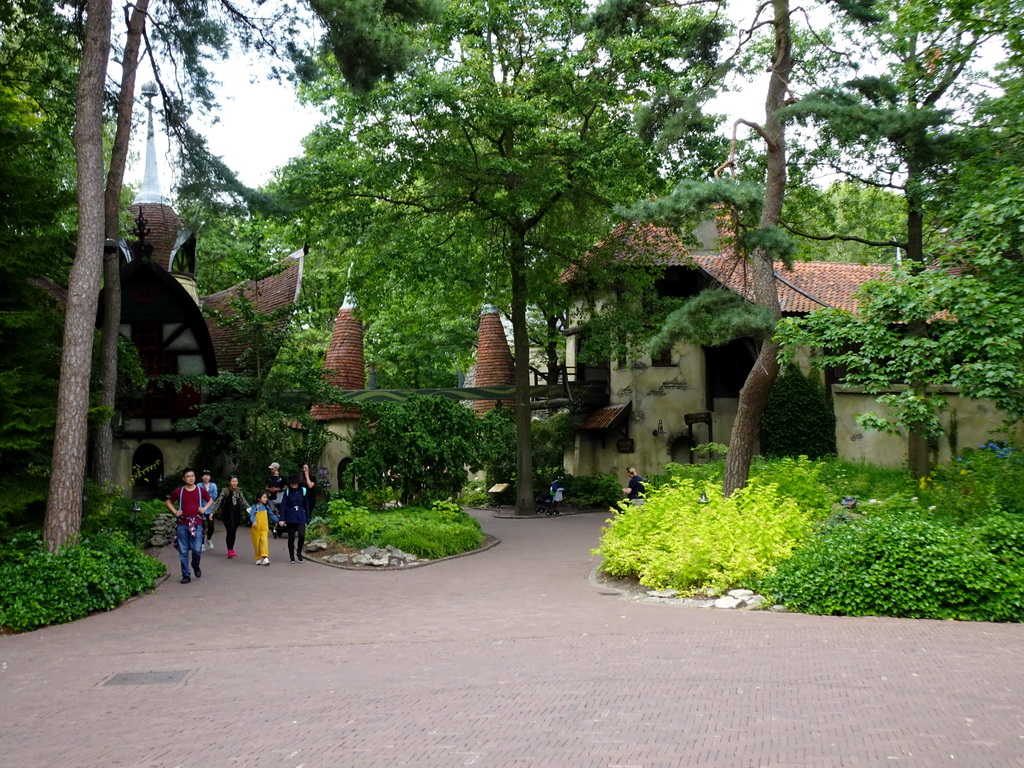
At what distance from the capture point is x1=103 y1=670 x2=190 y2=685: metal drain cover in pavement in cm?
869

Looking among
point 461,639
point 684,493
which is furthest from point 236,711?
point 684,493

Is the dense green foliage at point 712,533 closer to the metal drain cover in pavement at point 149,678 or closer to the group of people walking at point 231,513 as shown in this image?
the group of people walking at point 231,513

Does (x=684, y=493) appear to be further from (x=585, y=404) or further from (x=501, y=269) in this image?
(x=585, y=404)

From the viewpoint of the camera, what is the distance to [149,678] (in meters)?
8.86

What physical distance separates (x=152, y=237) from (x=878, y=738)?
99.2 feet

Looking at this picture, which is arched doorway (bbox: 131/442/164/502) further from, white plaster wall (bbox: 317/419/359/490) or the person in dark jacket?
the person in dark jacket

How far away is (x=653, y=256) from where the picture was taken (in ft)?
89.5

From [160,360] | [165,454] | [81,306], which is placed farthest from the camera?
[165,454]

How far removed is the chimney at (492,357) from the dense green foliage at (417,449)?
1346 centimetres

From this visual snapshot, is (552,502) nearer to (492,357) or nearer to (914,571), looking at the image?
(492,357)

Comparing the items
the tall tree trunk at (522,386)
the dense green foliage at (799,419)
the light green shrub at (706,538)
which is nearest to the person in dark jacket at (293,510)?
the light green shrub at (706,538)

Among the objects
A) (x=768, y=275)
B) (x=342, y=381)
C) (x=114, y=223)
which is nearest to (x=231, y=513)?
(x=114, y=223)

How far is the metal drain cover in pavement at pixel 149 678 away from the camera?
8.69m

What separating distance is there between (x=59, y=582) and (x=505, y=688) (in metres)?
7.49
